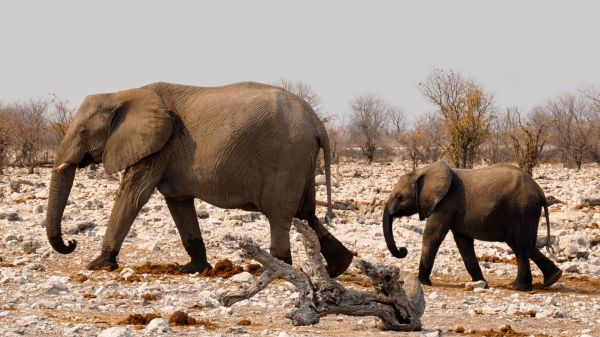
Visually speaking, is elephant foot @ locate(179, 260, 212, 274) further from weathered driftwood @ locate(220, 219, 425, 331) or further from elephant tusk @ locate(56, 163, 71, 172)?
weathered driftwood @ locate(220, 219, 425, 331)

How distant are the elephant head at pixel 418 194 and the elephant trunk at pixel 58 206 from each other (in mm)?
3975

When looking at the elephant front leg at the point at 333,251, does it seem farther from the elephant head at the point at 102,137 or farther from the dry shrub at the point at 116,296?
the dry shrub at the point at 116,296

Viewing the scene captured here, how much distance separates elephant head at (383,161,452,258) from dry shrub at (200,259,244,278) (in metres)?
2.00

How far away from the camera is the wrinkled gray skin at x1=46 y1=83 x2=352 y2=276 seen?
1177cm

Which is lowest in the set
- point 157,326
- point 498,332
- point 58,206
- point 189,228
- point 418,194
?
point 498,332

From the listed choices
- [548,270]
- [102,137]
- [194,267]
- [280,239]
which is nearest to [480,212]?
[548,270]

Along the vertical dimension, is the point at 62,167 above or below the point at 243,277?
above

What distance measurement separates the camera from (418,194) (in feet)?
42.2

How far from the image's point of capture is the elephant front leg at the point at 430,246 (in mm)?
12336

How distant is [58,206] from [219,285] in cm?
255

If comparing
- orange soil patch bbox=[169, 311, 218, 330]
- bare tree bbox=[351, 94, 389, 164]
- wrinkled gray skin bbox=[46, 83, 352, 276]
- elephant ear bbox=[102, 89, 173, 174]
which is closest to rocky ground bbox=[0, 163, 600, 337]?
orange soil patch bbox=[169, 311, 218, 330]

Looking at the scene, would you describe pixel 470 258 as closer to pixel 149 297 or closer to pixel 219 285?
pixel 219 285

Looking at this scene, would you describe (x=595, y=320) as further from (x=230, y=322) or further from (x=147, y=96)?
(x=147, y=96)

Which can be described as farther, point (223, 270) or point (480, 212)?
point (480, 212)
